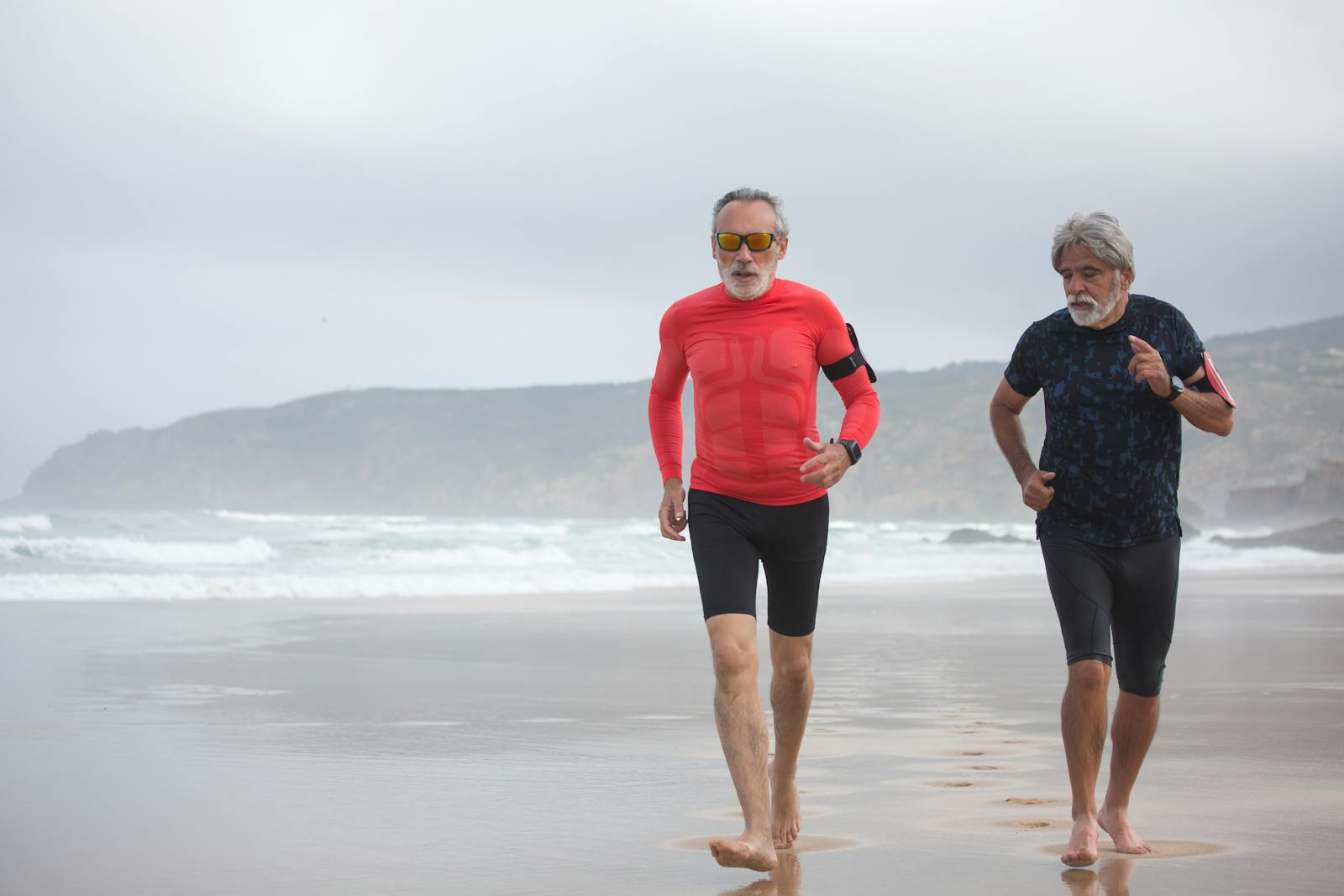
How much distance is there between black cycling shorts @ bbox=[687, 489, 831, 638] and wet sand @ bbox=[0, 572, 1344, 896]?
702 millimetres

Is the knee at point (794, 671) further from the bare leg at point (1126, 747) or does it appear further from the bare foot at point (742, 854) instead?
the bare leg at point (1126, 747)

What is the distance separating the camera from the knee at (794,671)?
15.1 ft

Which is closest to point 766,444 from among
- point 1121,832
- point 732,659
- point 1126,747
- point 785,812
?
point 732,659

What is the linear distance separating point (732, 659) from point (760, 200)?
4.69ft

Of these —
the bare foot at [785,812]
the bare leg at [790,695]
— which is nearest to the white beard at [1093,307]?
the bare leg at [790,695]

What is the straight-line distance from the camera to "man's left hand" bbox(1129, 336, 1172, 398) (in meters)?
4.09

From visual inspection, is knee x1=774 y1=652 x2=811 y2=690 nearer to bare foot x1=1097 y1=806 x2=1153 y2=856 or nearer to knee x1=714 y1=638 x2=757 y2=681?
knee x1=714 y1=638 x2=757 y2=681

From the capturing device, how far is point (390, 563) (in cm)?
2455

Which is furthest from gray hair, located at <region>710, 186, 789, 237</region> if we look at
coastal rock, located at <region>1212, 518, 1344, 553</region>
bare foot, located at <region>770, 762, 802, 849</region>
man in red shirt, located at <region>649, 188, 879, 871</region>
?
coastal rock, located at <region>1212, 518, 1344, 553</region>

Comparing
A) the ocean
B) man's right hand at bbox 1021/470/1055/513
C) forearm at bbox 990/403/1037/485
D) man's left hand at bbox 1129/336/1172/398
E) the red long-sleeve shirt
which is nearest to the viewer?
man's left hand at bbox 1129/336/1172/398

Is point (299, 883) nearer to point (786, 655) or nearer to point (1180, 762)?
point (786, 655)

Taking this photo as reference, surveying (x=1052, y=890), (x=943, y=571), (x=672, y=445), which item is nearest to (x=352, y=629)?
(x=672, y=445)

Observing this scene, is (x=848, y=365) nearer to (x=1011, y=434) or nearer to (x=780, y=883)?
(x=1011, y=434)

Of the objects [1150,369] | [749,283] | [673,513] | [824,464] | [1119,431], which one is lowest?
[673,513]
